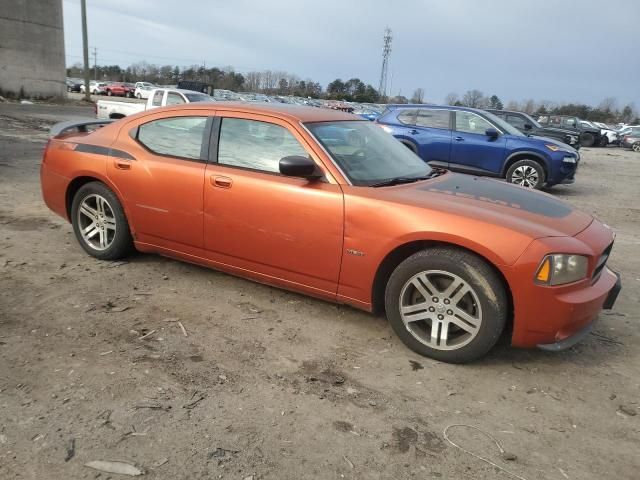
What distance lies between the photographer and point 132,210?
4.45 m

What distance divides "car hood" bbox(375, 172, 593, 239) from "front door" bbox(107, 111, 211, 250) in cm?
152

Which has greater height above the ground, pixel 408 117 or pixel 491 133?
pixel 408 117

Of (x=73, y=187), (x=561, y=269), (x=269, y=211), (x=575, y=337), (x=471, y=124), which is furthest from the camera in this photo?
(x=471, y=124)

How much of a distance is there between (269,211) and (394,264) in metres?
0.97

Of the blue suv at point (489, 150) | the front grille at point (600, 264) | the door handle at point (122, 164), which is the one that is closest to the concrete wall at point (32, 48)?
the blue suv at point (489, 150)

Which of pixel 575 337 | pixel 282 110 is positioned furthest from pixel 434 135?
pixel 575 337

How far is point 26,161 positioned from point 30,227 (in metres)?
5.25

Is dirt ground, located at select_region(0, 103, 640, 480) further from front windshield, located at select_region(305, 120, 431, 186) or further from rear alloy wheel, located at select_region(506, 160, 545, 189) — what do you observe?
rear alloy wheel, located at select_region(506, 160, 545, 189)

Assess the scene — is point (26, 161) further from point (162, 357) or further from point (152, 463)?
point (152, 463)

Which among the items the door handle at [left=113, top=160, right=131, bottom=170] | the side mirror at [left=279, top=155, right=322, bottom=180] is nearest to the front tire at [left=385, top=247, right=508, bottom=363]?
the side mirror at [left=279, top=155, right=322, bottom=180]

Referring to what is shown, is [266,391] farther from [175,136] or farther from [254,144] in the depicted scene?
[175,136]

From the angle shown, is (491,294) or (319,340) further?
(319,340)

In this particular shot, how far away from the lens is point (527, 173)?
10.8 metres

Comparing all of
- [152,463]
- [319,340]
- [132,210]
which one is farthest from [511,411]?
[132,210]
